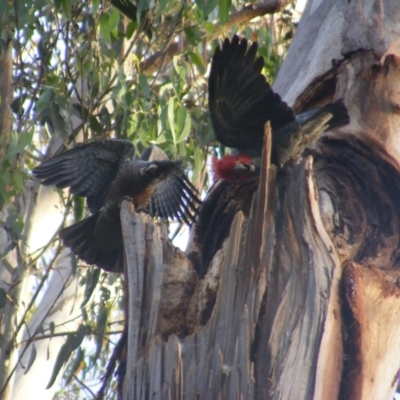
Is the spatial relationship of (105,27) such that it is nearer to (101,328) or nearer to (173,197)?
(173,197)

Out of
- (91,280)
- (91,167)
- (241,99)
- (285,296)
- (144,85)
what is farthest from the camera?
(91,280)

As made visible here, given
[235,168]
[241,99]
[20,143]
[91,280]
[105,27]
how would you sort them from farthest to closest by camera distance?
[91,280] < [105,27] < [20,143] < [235,168] < [241,99]

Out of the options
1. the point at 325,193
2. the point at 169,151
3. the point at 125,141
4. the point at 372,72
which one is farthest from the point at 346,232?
the point at 169,151

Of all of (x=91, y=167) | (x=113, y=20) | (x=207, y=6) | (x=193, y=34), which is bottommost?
(x=91, y=167)

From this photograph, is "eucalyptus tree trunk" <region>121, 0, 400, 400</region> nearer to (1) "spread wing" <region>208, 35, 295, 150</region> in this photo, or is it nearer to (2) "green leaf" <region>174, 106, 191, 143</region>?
(1) "spread wing" <region>208, 35, 295, 150</region>

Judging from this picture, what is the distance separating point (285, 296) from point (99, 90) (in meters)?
2.47

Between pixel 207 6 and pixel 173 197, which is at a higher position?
pixel 207 6

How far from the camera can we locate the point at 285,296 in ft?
6.87

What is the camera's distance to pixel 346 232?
2.45 metres

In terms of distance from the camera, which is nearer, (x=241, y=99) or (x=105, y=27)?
(x=241, y=99)

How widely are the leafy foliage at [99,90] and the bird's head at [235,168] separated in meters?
0.48

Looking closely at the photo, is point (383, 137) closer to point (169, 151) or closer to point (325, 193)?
point (325, 193)

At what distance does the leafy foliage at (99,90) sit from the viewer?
3674mm

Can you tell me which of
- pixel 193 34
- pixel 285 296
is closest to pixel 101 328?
pixel 193 34
